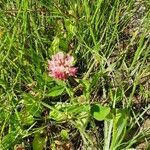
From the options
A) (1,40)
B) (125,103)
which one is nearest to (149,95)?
(125,103)

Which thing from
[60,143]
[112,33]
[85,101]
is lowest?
[60,143]

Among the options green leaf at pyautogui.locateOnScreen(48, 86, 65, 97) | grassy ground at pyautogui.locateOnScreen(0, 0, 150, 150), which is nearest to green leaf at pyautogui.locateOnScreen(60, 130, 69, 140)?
grassy ground at pyautogui.locateOnScreen(0, 0, 150, 150)

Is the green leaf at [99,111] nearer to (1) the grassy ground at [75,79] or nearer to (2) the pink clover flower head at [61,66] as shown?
(1) the grassy ground at [75,79]

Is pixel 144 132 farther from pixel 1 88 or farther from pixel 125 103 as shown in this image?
pixel 1 88

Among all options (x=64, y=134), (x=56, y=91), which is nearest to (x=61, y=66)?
(x=56, y=91)

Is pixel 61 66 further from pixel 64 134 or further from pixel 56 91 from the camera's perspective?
pixel 64 134

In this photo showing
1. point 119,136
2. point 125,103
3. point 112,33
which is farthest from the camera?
point 112,33
